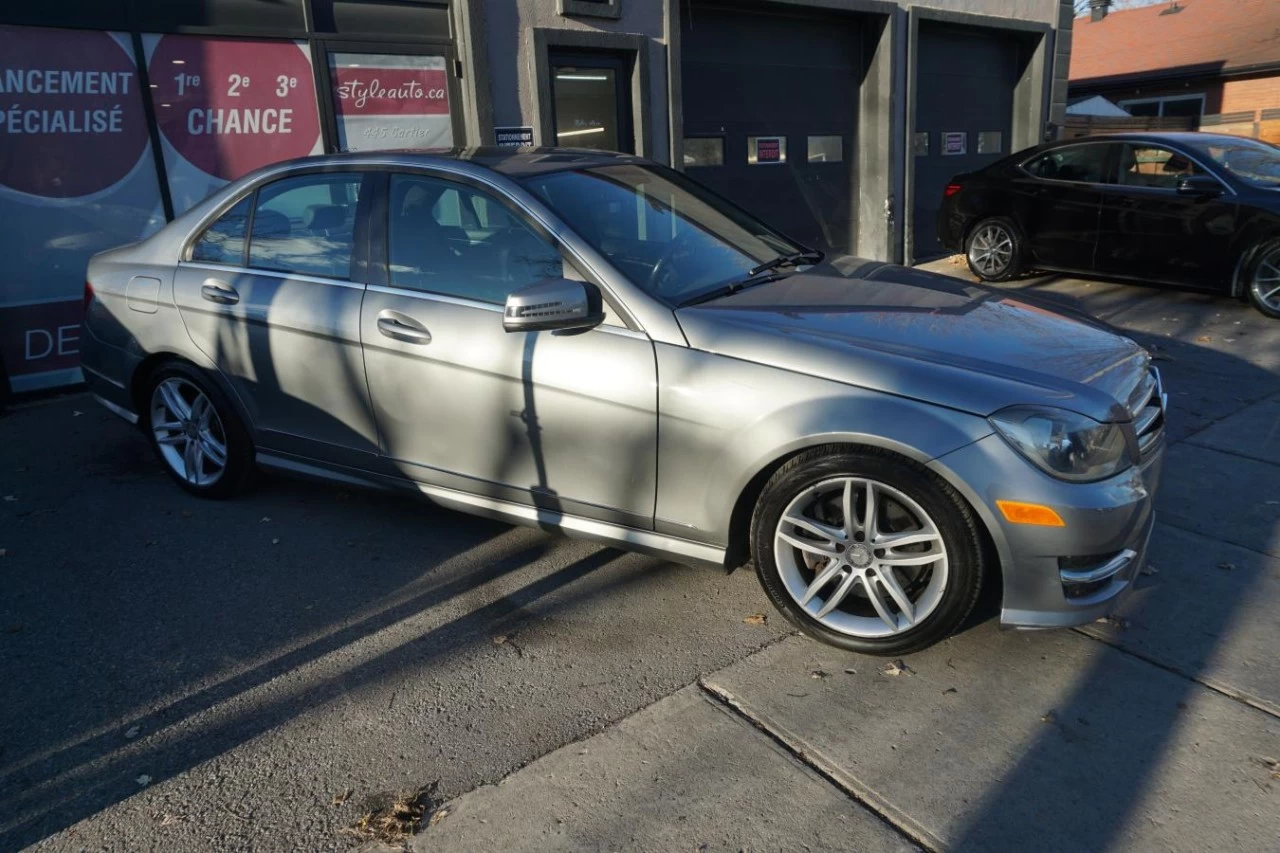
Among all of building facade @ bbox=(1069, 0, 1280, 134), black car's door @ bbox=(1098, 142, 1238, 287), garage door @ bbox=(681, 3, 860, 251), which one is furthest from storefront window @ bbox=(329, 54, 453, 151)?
building facade @ bbox=(1069, 0, 1280, 134)

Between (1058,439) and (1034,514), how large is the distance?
0.25 meters

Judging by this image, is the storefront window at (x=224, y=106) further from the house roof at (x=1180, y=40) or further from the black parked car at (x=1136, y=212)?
the house roof at (x=1180, y=40)

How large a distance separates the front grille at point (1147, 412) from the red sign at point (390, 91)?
20.6 ft

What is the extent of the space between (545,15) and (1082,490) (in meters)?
6.90

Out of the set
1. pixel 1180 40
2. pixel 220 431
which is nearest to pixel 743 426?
pixel 220 431

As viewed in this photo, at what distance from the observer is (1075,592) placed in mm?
2980

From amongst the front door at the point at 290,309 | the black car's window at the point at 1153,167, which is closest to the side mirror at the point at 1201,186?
the black car's window at the point at 1153,167

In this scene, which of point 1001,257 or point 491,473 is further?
point 1001,257

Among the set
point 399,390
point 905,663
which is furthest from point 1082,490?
point 399,390

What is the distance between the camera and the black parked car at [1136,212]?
303 inches

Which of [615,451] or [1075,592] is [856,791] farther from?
[615,451]

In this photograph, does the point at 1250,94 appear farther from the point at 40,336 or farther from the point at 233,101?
the point at 40,336

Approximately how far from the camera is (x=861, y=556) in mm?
3168

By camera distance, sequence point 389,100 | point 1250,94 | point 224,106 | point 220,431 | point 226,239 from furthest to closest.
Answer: point 1250,94 → point 389,100 → point 224,106 → point 220,431 → point 226,239
